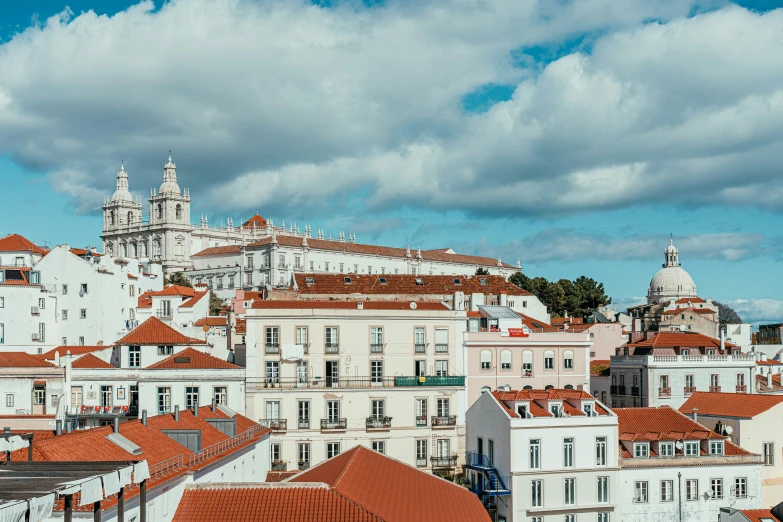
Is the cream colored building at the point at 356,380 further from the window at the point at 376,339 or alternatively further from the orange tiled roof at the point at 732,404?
the orange tiled roof at the point at 732,404

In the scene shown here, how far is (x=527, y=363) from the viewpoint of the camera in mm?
65062

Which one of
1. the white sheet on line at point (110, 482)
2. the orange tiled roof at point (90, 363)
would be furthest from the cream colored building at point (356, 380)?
the white sheet on line at point (110, 482)

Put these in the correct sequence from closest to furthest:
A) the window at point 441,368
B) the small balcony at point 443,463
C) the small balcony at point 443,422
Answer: the small balcony at point 443,463, the small balcony at point 443,422, the window at point 441,368

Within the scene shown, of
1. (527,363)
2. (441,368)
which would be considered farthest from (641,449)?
(441,368)

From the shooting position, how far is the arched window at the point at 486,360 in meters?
64.4

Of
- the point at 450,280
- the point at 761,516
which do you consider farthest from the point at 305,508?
the point at 450,280

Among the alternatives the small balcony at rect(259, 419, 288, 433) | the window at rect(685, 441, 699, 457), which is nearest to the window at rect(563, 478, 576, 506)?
the window at rect(685, 441, 699, 457)

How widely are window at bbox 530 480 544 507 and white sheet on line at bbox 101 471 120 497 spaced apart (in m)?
34.0

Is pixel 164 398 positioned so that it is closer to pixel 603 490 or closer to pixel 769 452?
pixel 603 490

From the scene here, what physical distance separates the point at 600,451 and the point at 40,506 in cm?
3868

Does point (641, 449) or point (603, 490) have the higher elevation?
point (641, 449)

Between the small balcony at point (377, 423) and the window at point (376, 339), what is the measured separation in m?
4.52

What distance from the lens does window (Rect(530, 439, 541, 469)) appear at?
158 feet

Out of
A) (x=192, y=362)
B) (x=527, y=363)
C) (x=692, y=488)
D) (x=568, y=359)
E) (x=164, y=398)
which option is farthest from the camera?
(x=568, y=359)
